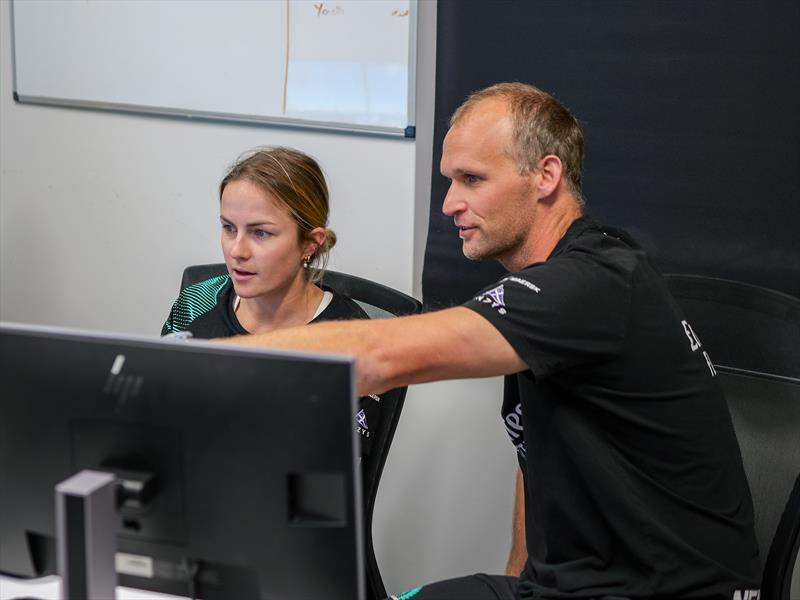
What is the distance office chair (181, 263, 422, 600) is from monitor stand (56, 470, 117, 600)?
73 centimetres

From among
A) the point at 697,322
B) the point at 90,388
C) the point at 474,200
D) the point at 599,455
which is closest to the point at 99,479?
the point at 90,388

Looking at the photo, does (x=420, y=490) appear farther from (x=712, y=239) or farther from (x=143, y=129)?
(x=143, y=129)

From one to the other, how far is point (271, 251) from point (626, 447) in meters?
0.85

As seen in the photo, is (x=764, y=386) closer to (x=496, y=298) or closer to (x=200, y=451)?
(x=496, y=298)

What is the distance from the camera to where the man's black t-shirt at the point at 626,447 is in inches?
54.0

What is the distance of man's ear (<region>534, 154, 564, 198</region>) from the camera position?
163 centimetres

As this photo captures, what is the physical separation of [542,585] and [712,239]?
93 centimetres

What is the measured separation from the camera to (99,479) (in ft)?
3.50

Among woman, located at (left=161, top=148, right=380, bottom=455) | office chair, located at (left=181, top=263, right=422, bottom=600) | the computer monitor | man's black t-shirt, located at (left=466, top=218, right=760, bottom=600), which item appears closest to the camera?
the computer monitor

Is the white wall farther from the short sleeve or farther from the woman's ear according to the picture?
the short sleeve

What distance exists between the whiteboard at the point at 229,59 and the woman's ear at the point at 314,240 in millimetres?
438

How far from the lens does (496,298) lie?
4.33ft

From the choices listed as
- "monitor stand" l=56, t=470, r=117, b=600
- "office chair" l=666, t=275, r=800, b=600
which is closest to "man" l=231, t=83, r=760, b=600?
"office chair" l=666, t=275, r=800, b=600

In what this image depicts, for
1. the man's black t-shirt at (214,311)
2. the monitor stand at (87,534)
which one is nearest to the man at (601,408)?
the monitor stand at (87,534)
